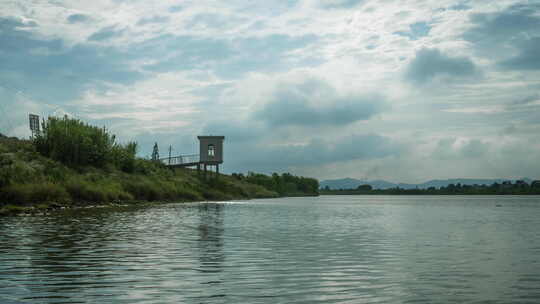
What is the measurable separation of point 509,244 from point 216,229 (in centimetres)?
1506

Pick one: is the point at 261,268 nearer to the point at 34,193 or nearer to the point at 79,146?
the point at 34,193

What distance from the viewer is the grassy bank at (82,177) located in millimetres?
48219

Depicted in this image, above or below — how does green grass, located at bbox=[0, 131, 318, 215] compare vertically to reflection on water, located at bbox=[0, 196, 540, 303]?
above

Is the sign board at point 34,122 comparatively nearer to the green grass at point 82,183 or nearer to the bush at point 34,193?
the green grass at point 82,183

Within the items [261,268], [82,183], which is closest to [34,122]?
[82,183]

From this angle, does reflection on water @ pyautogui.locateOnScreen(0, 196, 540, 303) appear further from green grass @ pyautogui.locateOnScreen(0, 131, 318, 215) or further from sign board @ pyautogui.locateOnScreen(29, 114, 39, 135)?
sign board @ pyautogui.locateOnScreen(29, 114, 39, 135)

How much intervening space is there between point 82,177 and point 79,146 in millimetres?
12843

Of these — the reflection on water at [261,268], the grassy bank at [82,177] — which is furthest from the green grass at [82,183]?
the reflection on water at [261,268]

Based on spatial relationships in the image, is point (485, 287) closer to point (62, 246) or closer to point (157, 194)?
point (62, 246)

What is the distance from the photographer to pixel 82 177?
64.2 m

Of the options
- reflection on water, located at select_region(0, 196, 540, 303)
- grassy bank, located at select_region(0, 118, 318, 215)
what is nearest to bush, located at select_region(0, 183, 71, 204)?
grassy bank, located at select_region(0, 118, 318, 215)

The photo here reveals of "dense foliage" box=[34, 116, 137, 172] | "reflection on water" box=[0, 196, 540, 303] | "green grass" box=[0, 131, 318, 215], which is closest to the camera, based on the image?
"reflection on water" box=[0, 196, 540, 303]

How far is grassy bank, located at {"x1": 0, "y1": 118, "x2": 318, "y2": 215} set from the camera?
4822 cm

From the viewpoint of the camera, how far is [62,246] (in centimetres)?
2039
